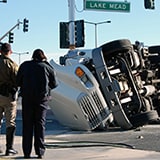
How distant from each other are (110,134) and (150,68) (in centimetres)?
261

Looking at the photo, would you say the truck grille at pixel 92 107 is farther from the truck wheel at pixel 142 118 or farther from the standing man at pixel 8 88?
the standing man at pixel 8 88

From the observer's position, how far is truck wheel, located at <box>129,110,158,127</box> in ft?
35.6

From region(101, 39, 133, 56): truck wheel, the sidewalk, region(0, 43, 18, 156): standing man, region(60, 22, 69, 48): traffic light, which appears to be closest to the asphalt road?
the sidewalk

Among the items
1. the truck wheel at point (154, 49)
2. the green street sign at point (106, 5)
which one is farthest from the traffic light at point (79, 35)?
the truck wheel at point (154, 49)

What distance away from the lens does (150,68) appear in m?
12.5

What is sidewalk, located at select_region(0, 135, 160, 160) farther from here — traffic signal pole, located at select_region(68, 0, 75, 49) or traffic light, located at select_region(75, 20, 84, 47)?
traffic light, located at select_region(75, 20, 84, 47)

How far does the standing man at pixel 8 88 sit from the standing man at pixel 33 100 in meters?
0.25

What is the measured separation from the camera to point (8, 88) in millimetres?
7766

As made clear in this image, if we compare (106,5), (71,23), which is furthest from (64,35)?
(106,5)

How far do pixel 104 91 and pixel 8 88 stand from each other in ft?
11.5

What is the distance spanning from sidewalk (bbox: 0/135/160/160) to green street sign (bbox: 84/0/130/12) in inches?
528

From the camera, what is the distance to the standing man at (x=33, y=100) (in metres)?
7.48

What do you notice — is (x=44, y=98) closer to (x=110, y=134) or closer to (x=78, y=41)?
(x=110, y=134)

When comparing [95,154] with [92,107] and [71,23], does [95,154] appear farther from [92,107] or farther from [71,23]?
[71,23]
